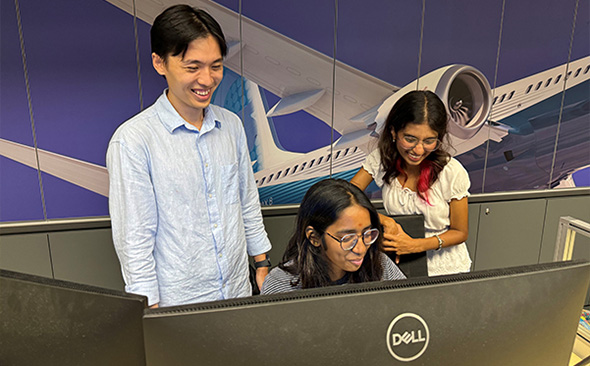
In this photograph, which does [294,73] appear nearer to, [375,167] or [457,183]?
[375,167]

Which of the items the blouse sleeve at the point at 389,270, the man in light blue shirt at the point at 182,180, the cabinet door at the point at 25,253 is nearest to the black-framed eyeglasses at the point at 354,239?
the blouse sleeve at the point at 389,270

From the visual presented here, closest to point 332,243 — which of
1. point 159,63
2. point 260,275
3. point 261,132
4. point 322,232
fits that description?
point 322,232

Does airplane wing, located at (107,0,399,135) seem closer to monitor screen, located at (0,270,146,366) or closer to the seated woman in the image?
the seated woman

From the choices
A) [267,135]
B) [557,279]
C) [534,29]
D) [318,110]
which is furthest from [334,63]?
[557,279]

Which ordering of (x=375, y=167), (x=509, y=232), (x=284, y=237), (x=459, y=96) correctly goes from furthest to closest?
(x=509, y=232)
(x=459, y=96)
(x=284, y=237)
(x=375, y=167)

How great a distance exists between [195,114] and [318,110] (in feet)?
4.68

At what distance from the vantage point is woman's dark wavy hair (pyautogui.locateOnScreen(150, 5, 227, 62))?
133 centimetres

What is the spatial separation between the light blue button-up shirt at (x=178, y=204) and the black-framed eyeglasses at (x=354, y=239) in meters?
0.47

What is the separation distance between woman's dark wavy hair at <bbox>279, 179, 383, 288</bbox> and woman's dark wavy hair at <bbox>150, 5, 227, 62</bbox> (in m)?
0.60

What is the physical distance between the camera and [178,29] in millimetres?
1331

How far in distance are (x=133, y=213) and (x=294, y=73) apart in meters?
1.64

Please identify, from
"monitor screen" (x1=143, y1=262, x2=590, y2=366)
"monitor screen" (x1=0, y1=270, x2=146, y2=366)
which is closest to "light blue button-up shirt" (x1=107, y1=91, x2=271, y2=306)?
"monitor screen" (x1=0, y1=270, x2=146, y2=366)

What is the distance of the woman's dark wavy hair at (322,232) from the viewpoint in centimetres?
134

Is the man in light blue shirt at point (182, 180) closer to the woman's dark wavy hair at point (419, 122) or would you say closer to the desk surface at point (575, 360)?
the woman's dark wavy hair at point (419, 122)
